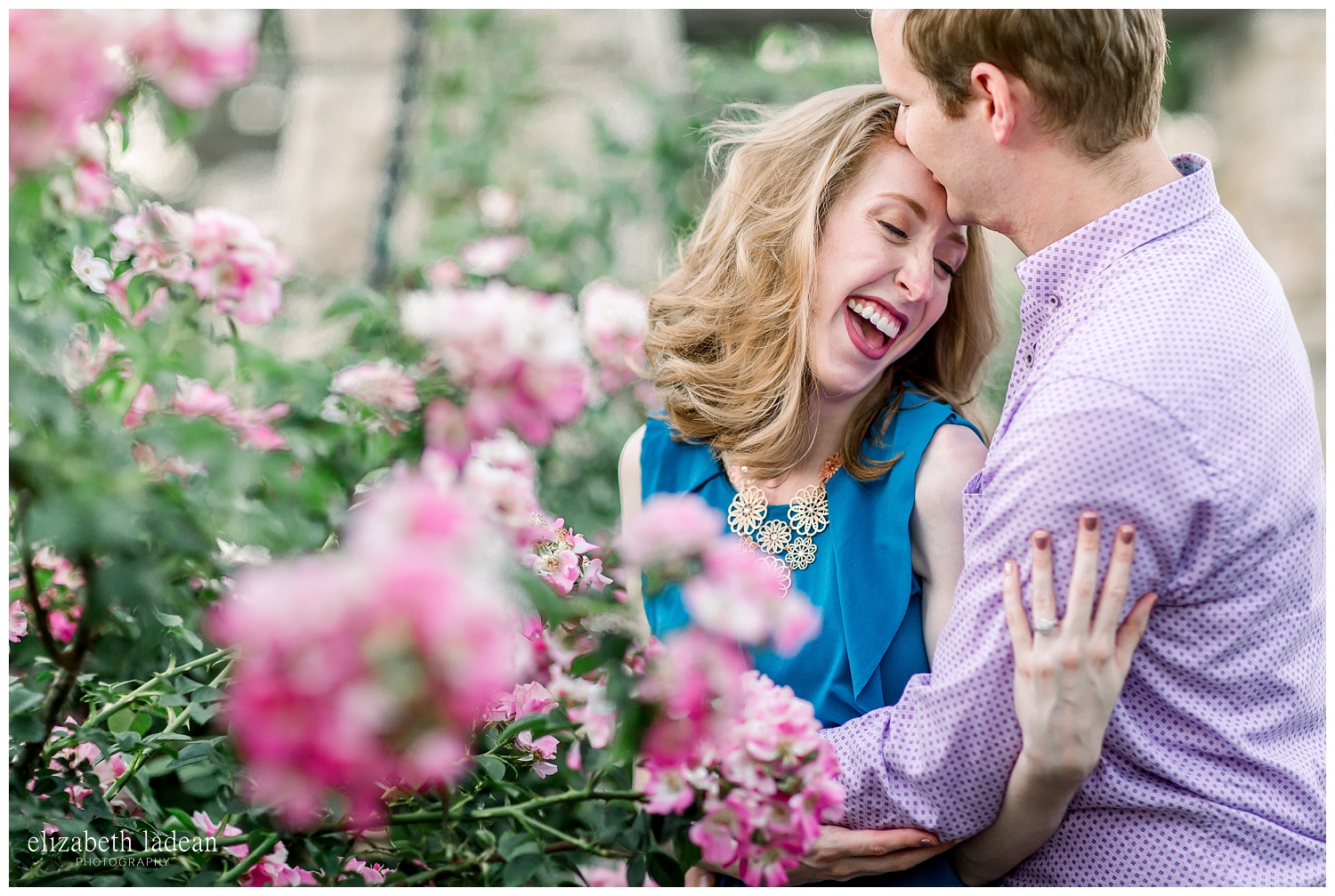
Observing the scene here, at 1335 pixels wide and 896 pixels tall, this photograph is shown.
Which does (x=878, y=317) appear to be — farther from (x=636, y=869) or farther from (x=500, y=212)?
(x=500, y=212)

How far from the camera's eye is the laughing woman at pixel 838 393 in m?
1.45

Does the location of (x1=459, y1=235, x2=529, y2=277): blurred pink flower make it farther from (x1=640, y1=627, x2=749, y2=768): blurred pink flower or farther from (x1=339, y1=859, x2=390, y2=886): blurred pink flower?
(x1=640, y1=627, x2=749, y2=768): blurred pink flower

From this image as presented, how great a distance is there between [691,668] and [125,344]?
2.14 ft

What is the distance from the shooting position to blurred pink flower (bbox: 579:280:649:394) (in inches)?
89.4

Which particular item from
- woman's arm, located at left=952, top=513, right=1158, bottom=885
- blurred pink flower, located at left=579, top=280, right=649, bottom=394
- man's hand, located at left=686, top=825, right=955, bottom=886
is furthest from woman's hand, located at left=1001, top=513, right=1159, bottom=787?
blurred pink flower, located at left=579, top=280, right=649, bottom=394

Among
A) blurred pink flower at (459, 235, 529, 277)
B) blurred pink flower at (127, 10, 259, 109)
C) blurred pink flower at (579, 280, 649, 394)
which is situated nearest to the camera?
blurred pink flower at (127, 10, 259, 109)

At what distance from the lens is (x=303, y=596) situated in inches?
23.4

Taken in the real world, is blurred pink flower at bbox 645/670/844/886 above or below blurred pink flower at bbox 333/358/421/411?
below

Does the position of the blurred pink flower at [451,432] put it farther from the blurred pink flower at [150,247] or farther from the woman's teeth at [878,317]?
the woman's teeth at [878,317]

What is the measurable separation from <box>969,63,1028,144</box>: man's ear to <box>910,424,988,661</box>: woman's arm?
0.43m

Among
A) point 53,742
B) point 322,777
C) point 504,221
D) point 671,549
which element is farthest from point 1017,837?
point 504,221

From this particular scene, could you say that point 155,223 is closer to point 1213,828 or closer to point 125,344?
point 125,344

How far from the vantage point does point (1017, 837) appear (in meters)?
1.24

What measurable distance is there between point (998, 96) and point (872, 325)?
38 cm
